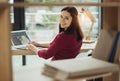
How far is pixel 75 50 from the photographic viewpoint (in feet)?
8.16

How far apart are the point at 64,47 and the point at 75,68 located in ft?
3.88

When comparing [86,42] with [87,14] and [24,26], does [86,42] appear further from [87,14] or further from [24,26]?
[24,26]

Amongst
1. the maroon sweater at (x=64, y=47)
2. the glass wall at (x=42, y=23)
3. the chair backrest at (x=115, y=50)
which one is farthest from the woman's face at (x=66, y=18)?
the chair backrest at (x=115, y=50)

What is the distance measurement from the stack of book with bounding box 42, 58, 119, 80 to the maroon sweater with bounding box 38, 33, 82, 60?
3.38 ft

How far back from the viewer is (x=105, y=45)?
1.42 metres

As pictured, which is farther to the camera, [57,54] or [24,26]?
[24,26]

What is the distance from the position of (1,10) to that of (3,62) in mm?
235

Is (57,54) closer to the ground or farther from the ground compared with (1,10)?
closer to the ground

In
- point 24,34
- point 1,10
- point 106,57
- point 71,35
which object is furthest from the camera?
point 24,34

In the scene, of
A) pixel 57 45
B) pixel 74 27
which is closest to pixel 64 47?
pixel 57 45

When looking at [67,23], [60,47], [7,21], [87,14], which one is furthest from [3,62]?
[87,14]

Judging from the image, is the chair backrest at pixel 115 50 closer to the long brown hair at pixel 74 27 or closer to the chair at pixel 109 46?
the chair at pixel 109 46

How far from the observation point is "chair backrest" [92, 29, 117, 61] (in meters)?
1.38

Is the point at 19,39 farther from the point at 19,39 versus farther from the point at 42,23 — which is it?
the point at 42,23
